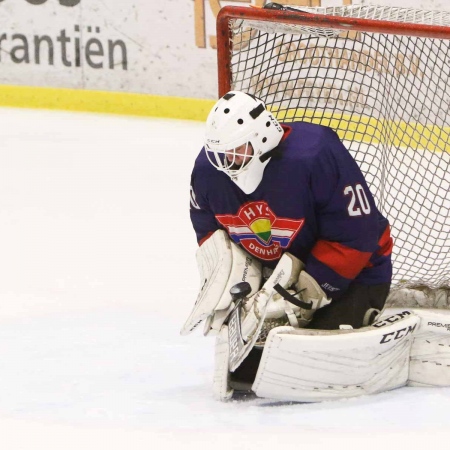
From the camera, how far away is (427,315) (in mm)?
2436

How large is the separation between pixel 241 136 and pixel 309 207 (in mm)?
266

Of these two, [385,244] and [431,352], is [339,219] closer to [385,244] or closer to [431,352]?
[385,244]

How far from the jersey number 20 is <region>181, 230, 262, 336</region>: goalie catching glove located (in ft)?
1.12

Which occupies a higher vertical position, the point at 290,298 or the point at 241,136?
the point at 241,136

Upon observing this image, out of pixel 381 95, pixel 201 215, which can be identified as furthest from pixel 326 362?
pixel 381 95

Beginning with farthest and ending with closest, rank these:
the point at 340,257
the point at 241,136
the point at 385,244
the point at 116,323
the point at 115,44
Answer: the point at 115,44 < the point at 116,323 < the point at 385,244 < the point at 340,257 < the point at 241,136

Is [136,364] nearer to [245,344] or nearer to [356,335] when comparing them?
[245,344]

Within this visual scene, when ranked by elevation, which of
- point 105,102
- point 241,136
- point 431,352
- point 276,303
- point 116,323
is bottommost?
point 105,102

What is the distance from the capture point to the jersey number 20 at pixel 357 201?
2326 mm

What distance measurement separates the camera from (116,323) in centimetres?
298

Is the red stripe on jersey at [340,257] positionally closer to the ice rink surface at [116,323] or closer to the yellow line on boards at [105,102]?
the ice rink surface at [116,323]

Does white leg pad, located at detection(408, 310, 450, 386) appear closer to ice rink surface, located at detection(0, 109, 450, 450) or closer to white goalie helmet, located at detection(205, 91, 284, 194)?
ice rink surface, located at detection(0, 109, 450, 450)

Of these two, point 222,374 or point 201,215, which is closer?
point 222,374

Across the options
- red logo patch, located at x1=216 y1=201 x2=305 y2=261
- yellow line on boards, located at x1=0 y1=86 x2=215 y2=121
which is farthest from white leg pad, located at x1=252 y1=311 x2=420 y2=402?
yellow line on boards, located at x1=0 y1=86 x2=215 y2=121
